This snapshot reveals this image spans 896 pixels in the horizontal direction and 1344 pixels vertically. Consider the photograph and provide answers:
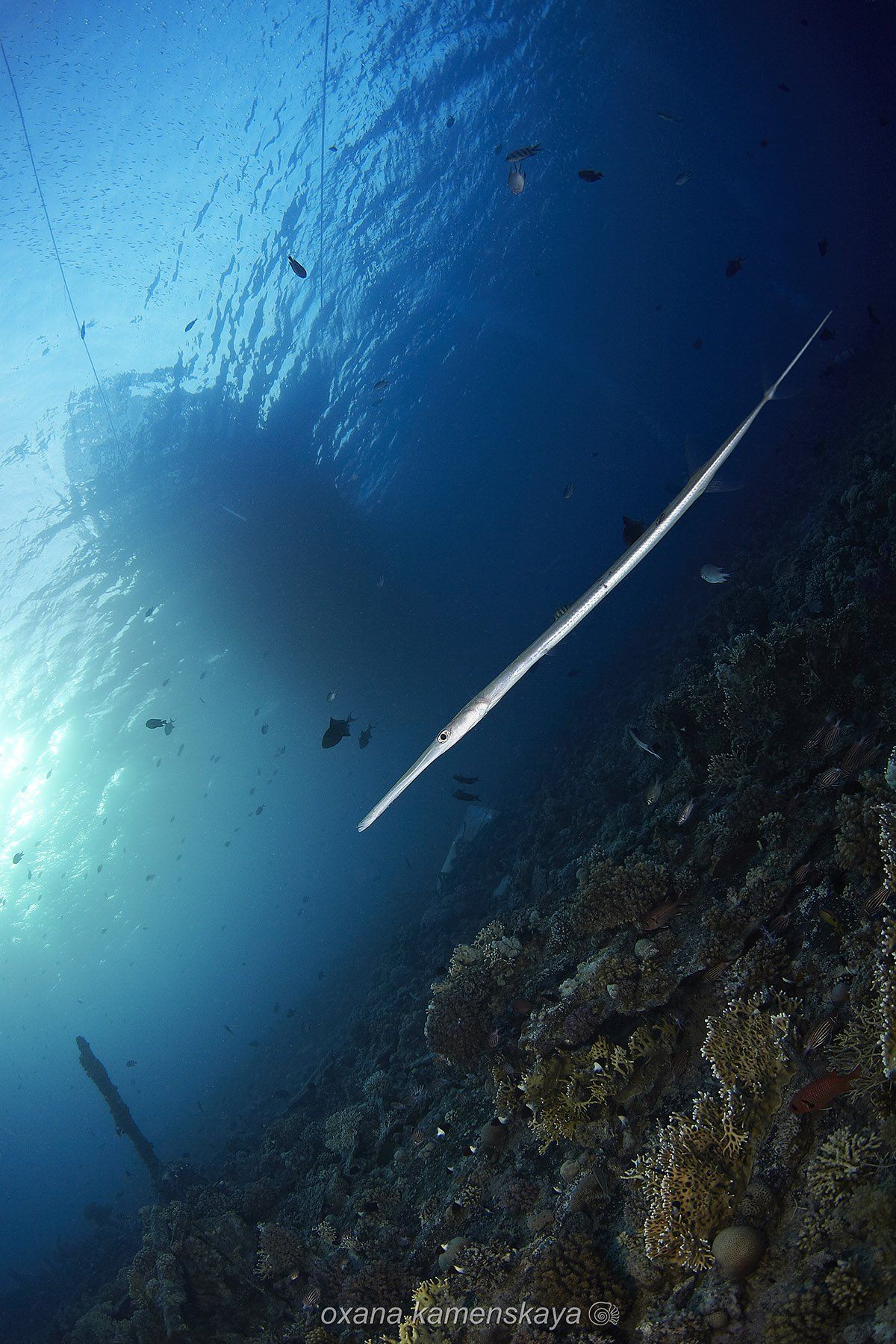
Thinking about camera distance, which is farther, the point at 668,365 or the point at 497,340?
the point at 668,365

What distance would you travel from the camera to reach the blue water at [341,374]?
47.7ft

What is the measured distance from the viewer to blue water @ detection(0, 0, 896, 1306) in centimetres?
1455

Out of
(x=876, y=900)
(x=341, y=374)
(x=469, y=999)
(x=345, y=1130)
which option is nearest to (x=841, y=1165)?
(x=876, y=900)

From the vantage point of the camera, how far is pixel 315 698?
132ft

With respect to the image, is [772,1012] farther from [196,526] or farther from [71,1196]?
[71,1196]

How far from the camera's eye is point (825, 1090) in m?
2.78

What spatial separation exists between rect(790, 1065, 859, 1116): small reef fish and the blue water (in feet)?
12.4

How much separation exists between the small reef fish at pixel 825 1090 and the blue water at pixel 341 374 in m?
3.76

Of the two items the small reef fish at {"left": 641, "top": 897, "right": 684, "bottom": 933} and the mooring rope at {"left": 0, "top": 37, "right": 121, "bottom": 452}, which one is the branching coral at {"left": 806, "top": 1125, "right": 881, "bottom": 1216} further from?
the mooring rope at {"left": 0, "top": 37, "right": 121, "bottom": 452}

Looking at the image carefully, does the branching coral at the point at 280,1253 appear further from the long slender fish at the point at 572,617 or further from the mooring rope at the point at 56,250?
the mooring rope at the point at 56,250

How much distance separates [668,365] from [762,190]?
12409 millimetres

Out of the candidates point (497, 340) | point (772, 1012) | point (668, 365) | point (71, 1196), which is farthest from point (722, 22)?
point (71, 1196)

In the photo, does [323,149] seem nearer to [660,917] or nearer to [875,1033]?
[660,917]

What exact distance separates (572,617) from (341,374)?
77.4 feet
